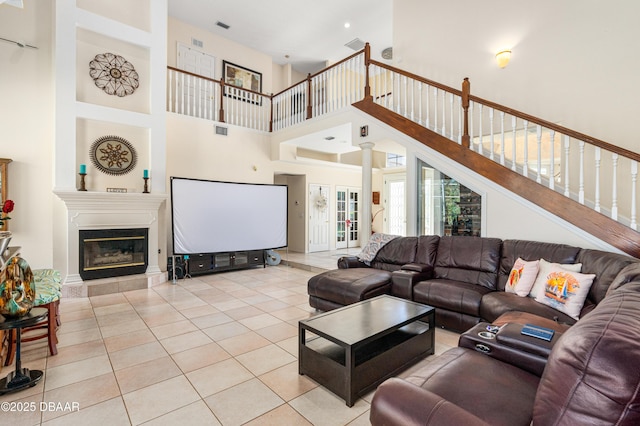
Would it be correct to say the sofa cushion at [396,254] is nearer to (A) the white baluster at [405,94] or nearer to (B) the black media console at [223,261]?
(A) the white baluster at [405,94]

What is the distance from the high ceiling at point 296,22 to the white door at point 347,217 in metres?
4.04

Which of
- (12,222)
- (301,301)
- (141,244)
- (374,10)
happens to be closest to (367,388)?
(301,301)

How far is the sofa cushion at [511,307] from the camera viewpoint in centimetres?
249

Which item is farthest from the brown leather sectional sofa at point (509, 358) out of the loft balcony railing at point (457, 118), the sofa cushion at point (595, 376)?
the loft balcony railing at point (457, 118)

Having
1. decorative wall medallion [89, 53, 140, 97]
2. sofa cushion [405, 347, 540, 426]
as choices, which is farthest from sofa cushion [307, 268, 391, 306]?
decorative wall medallion [89, 53, 140, 97]

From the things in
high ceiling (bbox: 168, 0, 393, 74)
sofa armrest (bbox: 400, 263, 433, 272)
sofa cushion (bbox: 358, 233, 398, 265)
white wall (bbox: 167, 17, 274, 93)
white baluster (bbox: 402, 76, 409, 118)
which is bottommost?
sofa armrest (bbox: 400, 263, 433, 272)

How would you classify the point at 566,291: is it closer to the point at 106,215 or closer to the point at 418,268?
the point at 418,268

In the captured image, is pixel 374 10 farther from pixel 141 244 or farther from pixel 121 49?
pixel 141 244

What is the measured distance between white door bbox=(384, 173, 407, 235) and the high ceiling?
3571 mm

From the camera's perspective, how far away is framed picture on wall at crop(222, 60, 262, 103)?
787 centimetres

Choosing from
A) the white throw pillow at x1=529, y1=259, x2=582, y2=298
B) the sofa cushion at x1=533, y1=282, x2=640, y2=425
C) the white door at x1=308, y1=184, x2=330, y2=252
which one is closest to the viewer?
the sofa cushion at x1=533, y1=282, x2=640, y2=425

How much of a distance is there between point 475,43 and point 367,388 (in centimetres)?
555

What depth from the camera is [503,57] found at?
4602 millimetres

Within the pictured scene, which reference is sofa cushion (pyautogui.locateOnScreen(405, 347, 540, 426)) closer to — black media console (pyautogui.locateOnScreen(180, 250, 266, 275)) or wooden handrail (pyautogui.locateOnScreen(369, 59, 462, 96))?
wooden handrail (pyautogui.locateOnScreen(369, 59, 462, 96))
